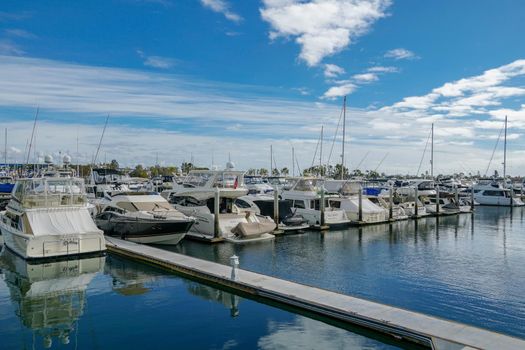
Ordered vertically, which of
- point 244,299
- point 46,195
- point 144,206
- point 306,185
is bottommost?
point 244,299

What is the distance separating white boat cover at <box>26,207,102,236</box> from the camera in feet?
64.6

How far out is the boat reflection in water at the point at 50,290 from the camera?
40.7 feet

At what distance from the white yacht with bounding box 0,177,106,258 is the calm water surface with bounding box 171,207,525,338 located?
5.64 metres

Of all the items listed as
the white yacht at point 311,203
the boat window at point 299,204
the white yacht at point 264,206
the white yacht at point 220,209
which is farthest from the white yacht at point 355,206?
the white yacht at point 220,209

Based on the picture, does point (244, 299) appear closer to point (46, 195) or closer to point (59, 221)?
point (59, 221)

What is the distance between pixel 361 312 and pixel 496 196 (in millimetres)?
60262

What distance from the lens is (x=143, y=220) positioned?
79.2ft

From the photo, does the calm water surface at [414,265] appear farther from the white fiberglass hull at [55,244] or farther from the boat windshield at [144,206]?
the white fiberglass hull at [55,244]

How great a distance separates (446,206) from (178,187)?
1257 inches

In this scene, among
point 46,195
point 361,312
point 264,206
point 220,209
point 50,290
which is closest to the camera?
point 361,312

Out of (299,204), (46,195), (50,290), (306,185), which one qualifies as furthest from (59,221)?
(306,185)

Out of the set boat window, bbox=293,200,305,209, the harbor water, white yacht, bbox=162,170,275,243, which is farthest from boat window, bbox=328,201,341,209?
the harbor water

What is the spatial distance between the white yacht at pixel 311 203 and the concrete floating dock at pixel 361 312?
56.8 feet

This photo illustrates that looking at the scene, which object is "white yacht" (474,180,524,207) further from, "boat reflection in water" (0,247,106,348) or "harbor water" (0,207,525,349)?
"boat reflection in water" (0,247,106,348)
